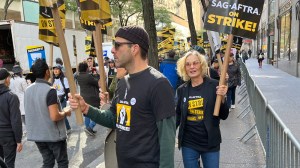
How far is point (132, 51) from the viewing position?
8.55 feet

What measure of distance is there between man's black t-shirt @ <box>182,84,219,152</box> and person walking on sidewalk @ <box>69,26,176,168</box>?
1.13 metres

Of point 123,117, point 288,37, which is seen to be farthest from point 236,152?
point 288,37

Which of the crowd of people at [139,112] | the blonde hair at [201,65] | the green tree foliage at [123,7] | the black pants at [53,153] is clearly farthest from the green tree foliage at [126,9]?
the blonde hair at [201,65]

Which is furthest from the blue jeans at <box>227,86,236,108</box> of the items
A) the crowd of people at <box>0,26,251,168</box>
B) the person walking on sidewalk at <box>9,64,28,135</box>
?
the crowd of people at <box>0,26,251,168</box>

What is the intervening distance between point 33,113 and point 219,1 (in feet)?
9.05

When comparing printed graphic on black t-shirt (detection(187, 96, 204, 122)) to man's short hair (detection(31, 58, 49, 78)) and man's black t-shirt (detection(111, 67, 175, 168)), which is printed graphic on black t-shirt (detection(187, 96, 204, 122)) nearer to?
man's black t-shirt (detection(111, 67, 175, 168))

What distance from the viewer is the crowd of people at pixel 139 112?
2.51m

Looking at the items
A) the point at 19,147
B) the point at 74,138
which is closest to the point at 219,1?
the point at 19,147

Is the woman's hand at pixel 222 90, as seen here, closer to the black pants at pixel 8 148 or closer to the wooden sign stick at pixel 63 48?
the wooden sign stick at pixel 63 48

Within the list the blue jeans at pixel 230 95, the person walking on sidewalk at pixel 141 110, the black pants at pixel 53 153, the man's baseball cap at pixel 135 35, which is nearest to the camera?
the person walking on sidewalk at pixel 141 110

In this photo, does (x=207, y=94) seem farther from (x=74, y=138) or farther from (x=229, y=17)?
(x=74, y=138)

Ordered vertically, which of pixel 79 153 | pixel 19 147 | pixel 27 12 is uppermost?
pixel 27 12

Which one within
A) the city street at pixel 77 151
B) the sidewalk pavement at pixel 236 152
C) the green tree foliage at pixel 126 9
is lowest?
the city street at pixel 77 151

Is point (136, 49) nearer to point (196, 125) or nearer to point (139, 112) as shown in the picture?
point (139, 112)
